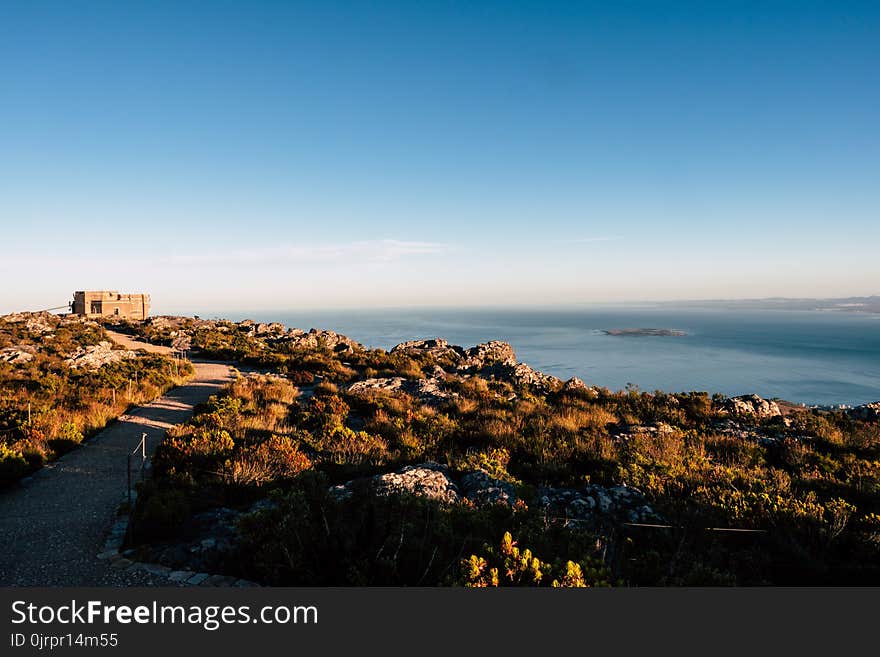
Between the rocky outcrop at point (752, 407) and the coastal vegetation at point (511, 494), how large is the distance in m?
0.08

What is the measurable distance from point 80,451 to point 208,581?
6.84m

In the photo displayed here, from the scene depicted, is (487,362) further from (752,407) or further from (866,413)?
(866,413)

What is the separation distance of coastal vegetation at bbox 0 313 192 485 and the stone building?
62.0ft

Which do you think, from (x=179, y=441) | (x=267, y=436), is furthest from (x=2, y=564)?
(x=267, y=436)

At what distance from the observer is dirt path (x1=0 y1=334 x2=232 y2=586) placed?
4.10 meters

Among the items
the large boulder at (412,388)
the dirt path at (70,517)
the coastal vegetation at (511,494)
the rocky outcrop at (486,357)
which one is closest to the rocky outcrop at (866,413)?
the coastal vegetation at (511,494)

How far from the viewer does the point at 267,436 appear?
855cm

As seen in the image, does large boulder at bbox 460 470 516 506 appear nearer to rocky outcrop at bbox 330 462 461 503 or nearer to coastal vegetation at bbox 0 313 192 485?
rocky outcrop at bbox 330 462 461 503

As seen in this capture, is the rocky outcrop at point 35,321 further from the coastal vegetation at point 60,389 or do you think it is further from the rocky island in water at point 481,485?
the rocky island in water at point 481,485

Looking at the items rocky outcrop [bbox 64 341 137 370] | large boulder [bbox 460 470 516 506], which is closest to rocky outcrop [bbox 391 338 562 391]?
large boulder [bbox 460 470 516 506]

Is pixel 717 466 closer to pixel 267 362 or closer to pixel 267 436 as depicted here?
pixel 267 436

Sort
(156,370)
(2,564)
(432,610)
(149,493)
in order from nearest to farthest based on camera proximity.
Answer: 1. (432,610)
2. (2,564)
3. (149,493)
4. (156,370)

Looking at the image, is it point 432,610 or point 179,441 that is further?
point 179,441

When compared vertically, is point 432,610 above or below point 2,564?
above
